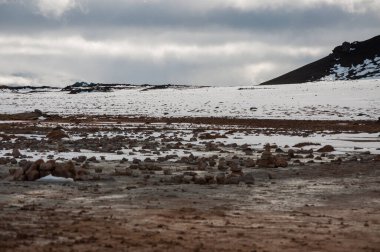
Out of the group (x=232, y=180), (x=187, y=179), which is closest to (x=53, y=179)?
(x=187, y=179)

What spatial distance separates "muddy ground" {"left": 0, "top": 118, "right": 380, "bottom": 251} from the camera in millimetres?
8984

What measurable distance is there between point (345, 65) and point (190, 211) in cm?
13516

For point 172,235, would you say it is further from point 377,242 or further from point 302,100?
point 302,100

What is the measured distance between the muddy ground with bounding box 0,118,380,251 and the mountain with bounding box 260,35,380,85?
108633 mm

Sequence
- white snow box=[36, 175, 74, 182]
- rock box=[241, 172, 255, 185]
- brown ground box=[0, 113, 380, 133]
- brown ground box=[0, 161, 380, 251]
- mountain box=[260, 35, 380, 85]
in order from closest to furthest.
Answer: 1. brown ground box=[0, 161, 380, 251]
2. white snow box=[36, 175, 74, 182]
3. rock box=[241, 172, 255, 185]
4. brown ground box=[0, 113, 380, 133]
5. mountain box=[260, 35, 380, 85]

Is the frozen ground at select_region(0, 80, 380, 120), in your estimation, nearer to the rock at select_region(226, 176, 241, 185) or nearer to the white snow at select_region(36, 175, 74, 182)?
the rock at select_region(226, 176, 241, 185)

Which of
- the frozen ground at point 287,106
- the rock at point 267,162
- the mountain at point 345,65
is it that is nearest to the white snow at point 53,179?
the rock at point 267,162

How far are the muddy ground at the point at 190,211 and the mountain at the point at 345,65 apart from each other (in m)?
109

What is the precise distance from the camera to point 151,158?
2192 cm

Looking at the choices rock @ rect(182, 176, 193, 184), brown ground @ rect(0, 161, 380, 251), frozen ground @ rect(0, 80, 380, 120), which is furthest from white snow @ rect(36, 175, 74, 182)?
frozen ground @ rect(0, 80, 380, 120)

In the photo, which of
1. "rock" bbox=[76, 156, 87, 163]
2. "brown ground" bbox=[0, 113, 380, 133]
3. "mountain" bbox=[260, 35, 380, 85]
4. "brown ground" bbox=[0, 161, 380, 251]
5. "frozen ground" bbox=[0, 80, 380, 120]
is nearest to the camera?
"brown ground" bbox=[0, 161, 380, 251]

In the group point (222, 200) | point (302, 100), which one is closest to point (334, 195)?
point (222, 200)

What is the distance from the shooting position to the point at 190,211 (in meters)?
11.7

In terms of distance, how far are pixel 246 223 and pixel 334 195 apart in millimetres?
4274
